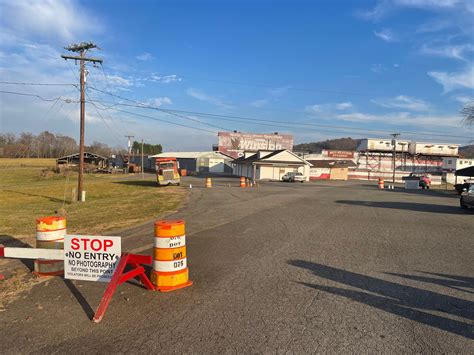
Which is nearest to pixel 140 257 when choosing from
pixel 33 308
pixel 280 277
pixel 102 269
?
pixel 102 269

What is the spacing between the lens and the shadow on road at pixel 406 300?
4773 millimetres

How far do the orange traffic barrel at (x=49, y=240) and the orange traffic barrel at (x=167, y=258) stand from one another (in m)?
2.11

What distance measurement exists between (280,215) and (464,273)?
887 centimetres

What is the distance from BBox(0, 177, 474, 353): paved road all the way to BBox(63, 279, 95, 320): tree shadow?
0.6 inches

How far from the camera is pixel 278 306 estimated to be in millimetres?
5250

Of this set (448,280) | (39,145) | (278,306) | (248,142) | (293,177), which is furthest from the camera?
(39,145)

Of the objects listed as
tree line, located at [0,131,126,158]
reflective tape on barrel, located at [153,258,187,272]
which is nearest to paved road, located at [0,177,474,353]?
reflective tape on barrel, located at [153,258,187,272]

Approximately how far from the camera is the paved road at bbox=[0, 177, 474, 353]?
4191mm

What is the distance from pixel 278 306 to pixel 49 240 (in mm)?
4569

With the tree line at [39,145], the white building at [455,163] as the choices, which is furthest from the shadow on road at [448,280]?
the tree line at [39,145]

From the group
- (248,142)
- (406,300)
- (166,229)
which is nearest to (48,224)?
(166,229)

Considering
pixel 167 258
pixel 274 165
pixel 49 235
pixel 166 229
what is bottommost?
pixel 167 258

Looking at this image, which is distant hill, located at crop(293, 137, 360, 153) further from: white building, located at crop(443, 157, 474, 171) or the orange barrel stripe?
the orange barrel stripe

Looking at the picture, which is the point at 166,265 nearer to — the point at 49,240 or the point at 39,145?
the point at 49,240
